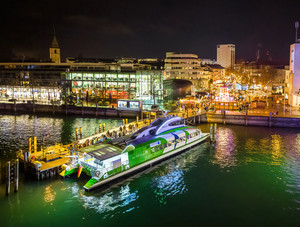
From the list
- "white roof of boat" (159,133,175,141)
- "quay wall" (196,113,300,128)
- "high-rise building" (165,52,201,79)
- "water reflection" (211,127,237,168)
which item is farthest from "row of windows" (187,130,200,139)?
"high-rise building" (165,52,201,79)

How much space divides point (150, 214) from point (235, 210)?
6.11m

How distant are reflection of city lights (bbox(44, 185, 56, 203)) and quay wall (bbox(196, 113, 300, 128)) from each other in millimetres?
33524

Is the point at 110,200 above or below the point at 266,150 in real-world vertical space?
below

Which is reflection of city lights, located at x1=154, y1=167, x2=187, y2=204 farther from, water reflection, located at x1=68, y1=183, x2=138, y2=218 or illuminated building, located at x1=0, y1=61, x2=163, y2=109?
illuminated building, located at x1=0, y1=61, x2=163, y2=109

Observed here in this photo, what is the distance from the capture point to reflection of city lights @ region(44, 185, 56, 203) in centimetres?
2012

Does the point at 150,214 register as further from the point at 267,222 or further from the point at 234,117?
the point at 234,117

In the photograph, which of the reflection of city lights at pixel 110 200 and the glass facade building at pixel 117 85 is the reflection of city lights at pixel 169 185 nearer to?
the reflection of city lights at pixel 110 200

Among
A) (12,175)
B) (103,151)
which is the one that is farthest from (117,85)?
(12,175)

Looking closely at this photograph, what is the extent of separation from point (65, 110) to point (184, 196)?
50284 millimetres

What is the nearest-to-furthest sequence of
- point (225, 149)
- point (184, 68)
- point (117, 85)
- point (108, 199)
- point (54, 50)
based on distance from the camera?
point (108, 199) → point (225, 149) → point (117, 85) → point (184, 68) → point (54, 50)

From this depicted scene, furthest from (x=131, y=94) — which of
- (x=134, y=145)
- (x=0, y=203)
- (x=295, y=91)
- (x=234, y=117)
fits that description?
(x=0, y=203)

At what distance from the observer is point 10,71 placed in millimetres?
93500

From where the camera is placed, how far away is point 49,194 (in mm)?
20891

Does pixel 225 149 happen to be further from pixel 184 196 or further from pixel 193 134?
pixel 184 196
